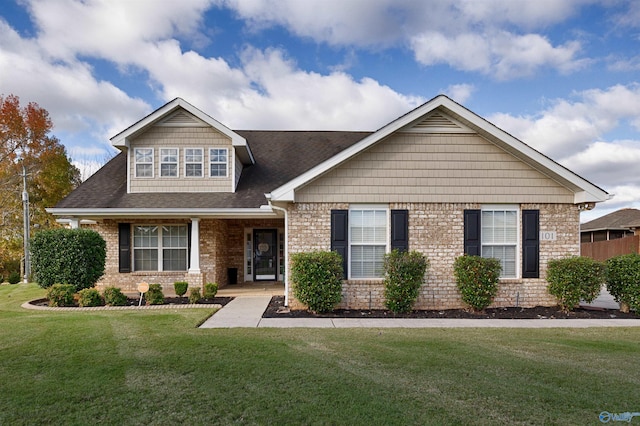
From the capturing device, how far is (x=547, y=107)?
17.3 m

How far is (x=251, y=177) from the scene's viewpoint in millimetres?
14250

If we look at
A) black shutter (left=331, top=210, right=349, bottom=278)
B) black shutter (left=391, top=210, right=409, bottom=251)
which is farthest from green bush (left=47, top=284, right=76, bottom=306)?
black shutter (left=391, top=210, right=409, bottom=251)

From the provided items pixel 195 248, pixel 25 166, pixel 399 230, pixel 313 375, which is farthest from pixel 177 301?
pixel 25 166

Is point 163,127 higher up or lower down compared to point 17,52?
lower down

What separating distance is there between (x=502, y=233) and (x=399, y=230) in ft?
8.26

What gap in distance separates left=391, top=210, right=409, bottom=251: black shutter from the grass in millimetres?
2499

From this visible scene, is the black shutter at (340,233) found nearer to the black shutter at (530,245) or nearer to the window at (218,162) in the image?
the black shutter at (530,245)

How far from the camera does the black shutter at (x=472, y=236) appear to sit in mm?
9672

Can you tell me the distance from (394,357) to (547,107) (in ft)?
52.1

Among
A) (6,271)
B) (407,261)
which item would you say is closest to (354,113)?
(407,261)

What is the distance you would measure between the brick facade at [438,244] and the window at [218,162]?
184 inches

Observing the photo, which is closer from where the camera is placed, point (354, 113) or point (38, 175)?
point (354, 113)

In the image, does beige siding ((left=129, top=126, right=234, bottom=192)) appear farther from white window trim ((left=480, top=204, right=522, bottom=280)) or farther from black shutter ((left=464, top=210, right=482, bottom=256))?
white window trim ((left=480, top=204, right=522, bottom=280))

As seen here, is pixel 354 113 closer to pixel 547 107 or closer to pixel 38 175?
pixel 547 107
